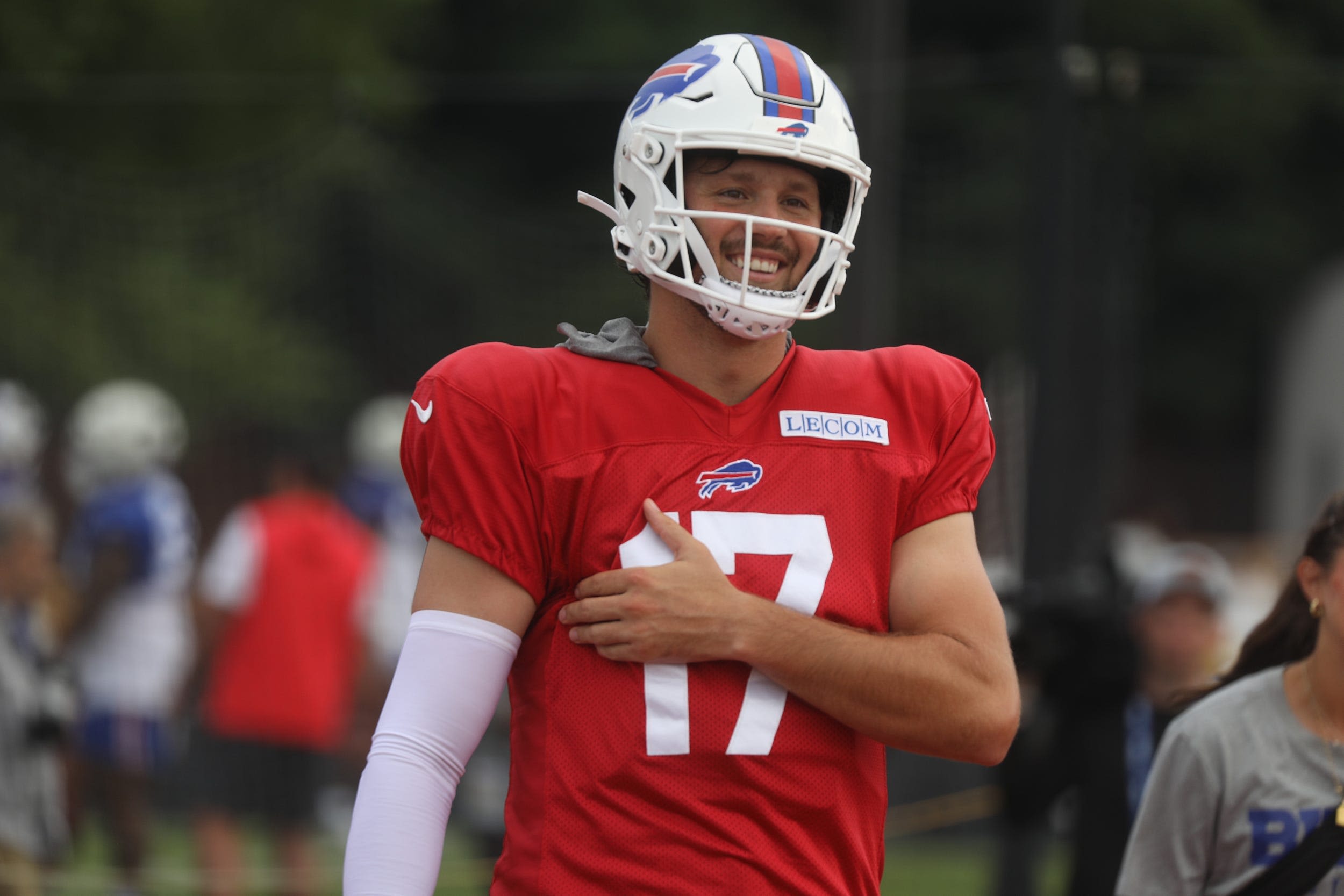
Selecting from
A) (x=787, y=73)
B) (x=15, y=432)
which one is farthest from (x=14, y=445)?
(x=787, y=73)

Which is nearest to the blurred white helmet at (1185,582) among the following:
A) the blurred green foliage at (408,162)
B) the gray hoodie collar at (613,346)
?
the blurred green foliage at (408,162)

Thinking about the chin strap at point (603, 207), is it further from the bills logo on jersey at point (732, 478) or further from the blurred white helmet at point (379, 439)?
the blurred white helmet at point (379, 439)

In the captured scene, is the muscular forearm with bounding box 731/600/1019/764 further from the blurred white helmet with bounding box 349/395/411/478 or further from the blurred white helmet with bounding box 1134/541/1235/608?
the blurred white helmet with bounding box 349/395/411/478

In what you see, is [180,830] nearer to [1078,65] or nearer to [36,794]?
[36,794]

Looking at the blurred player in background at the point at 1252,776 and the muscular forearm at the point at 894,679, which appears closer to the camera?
the muscular forearm at the point at 894,679

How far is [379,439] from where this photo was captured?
11.5 meters

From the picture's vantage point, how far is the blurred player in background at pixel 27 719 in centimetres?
584

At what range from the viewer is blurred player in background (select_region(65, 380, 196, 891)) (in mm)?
7348

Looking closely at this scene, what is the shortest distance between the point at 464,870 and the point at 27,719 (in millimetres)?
3092

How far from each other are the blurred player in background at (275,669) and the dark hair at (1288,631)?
5.16m

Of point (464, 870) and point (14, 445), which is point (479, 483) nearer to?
point (464, 870)

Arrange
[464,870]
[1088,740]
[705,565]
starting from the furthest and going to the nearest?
[464,870] → [1088,740] → [705,565]

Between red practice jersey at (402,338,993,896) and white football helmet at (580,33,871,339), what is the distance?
0.14 m

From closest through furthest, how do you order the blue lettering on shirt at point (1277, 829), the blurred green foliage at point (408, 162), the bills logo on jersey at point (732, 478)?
the bills logo on jersey at point (732, 478)
the blue lettering on shirt at point (1277, 829)
the blurred green foliage at point (408, 162)
